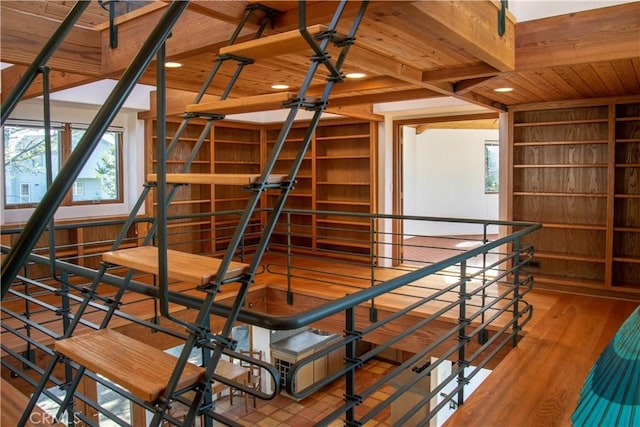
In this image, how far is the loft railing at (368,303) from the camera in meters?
1.52

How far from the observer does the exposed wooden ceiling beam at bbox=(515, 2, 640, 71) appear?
2689 millimetres

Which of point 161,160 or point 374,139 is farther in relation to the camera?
point 374,139

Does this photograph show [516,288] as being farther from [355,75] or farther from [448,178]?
[448,178]

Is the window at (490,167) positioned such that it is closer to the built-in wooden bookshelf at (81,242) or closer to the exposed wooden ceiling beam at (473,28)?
the built-in wooden bookshelf at (81,242)

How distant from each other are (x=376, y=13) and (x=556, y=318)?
311 cm

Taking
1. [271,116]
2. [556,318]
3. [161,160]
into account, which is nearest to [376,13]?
[161,160]

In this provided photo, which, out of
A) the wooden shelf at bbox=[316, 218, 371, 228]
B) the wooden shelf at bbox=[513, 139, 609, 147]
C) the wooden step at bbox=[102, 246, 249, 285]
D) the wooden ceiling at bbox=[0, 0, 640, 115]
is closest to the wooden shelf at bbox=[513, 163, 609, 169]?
the wooden shelf at bbox=[513, 139, 609, 147]

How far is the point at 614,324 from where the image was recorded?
3912 millimetres

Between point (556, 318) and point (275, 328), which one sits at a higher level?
point (275, 328)

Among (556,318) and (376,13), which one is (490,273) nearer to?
(556,318)

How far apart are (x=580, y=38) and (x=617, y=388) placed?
2.61m

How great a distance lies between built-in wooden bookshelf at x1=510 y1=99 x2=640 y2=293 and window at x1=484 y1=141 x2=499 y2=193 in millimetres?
4825

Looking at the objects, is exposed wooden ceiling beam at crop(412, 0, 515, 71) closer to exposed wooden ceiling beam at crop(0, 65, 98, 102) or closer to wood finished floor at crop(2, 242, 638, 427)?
wood finished floor at crop(2, 242, 638, 427)

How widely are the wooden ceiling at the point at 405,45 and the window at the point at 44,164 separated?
1343 mm
